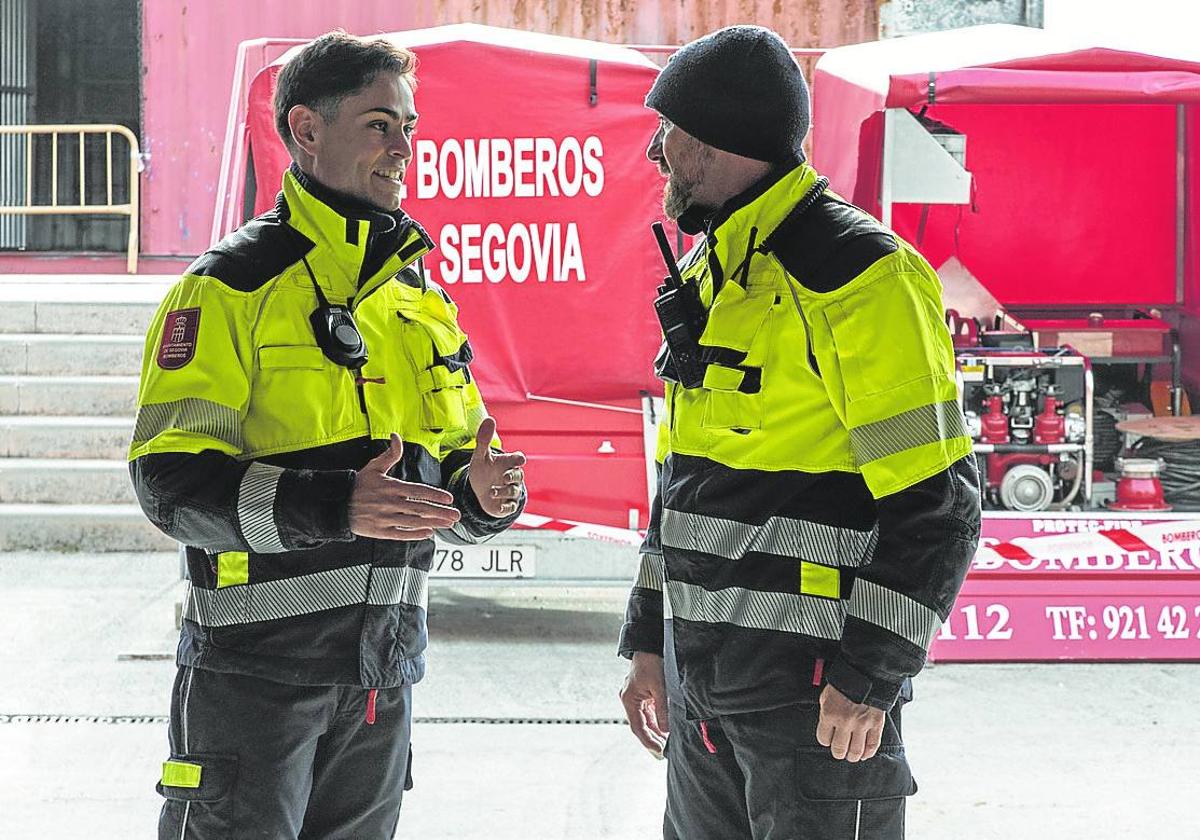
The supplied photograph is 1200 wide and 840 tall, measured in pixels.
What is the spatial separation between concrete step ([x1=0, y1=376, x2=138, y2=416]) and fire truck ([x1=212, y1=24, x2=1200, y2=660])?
9.69 ft

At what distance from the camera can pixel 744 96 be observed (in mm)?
2199

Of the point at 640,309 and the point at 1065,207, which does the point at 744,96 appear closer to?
the point at 640,309

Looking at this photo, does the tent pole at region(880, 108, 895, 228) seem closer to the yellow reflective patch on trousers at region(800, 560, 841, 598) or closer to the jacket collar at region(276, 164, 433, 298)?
the jacket collar at region(276, 164, 433, 298)

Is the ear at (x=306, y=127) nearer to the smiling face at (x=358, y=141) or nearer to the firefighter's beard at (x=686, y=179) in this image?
the smiling face at (x=358, y=141)

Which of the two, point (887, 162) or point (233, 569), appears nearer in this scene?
point (233, 569)

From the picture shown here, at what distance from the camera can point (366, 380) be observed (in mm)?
2322

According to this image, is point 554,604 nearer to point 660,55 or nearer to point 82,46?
point 660,55

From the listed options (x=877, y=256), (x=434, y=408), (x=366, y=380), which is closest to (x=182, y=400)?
(x=366, y=380)

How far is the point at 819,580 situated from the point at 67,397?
24.6 ft

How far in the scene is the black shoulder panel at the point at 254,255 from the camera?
7.31 ft

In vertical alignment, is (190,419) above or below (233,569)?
above

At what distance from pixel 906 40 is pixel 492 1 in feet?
17.6

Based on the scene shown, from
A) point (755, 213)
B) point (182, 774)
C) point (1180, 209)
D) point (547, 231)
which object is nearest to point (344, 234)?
point (755, 213)

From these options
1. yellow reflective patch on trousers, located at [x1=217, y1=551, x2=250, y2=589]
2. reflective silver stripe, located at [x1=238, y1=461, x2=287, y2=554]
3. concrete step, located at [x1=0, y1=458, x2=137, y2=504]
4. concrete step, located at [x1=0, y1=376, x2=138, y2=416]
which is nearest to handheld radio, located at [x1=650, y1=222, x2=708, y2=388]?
reflective silver stripe, located at [x1=238, y1=461, x2=287, y2=554]
